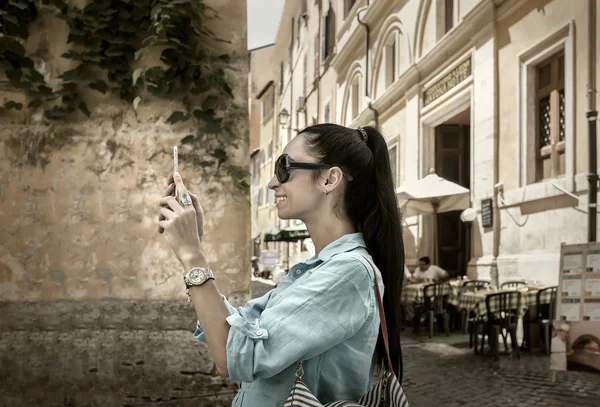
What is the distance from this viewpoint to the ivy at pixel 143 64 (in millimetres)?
3529

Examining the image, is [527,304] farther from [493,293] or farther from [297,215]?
[297,215]

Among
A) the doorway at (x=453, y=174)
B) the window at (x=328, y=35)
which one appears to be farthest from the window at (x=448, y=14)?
the window at (x=328, y=35)

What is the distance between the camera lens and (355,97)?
62.5 ft

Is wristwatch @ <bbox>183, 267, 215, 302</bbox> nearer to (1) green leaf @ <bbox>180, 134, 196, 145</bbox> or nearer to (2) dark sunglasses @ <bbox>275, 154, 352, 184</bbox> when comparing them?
(2) dark sunglasses @ <bbox>275, 154, 352, 184</bbox>

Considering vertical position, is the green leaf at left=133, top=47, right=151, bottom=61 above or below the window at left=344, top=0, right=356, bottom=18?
below

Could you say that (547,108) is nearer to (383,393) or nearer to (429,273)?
(429,273)

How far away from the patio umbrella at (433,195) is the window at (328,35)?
11168 mm

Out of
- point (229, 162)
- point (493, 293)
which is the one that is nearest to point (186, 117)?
point (229, 162)

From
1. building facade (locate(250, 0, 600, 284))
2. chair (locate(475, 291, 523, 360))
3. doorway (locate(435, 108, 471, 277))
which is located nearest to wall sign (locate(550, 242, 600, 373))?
chair (locate(475, 291, 523, 360))

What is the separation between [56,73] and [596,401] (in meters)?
4.40

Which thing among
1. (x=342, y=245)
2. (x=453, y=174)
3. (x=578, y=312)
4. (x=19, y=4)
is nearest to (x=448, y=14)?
(x=453, y=174)

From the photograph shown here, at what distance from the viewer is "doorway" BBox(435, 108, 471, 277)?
513 inches

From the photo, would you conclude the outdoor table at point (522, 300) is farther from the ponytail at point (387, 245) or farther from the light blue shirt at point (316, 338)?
the light blue shirt at point (316, 338)

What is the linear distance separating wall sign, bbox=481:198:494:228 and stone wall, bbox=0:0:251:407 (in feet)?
23.1
